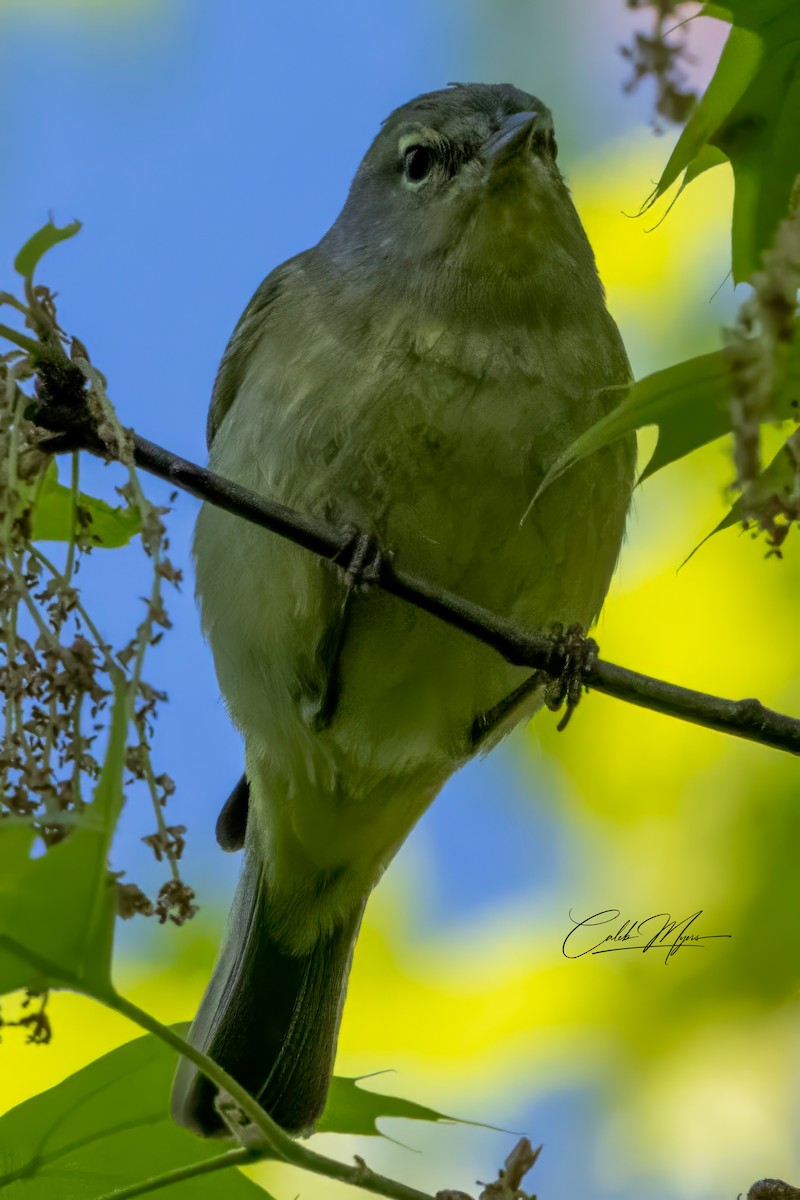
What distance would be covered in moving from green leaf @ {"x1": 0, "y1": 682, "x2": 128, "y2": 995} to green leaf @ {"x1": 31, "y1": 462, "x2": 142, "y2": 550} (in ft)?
2.84

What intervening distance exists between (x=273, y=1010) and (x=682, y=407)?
117 inches

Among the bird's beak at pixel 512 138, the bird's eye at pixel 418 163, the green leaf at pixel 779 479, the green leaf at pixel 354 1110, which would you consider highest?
the bird's eye at pixel 418 163

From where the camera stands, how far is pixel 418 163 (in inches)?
155

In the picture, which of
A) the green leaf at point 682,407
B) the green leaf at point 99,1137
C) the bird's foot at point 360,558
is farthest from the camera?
the bird's foot at point 360,558

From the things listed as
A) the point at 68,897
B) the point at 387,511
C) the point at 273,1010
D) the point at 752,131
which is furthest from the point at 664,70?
the point at 273,1010

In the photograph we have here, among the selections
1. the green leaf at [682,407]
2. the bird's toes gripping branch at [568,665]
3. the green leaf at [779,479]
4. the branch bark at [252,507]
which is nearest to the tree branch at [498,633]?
the branch bark at [252,507]

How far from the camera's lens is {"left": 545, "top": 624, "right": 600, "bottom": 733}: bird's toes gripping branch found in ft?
10.0

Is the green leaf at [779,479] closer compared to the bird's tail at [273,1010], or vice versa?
the green leaf at [779,479]

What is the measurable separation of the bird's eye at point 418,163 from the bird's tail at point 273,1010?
2.00 m

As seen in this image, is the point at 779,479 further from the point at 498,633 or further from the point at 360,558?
the point at 360,558

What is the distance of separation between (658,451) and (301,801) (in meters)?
2.65

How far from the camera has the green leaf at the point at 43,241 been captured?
187cm

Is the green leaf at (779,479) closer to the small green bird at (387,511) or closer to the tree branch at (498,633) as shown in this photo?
the tree branch at (498,633)

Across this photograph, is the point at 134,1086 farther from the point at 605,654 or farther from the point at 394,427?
the point at 605,654
